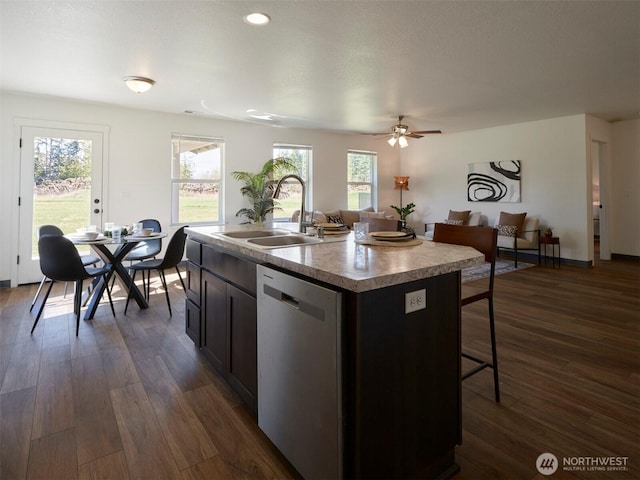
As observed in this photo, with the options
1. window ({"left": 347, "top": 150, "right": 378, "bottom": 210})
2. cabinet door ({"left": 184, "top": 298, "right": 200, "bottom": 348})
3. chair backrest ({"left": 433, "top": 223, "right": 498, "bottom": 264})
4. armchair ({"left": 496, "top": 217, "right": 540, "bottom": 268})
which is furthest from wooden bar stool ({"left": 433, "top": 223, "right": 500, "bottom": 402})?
window ({"left": 347, "top": 150, "right": 378, "bottom": 210})

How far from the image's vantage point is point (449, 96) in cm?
469

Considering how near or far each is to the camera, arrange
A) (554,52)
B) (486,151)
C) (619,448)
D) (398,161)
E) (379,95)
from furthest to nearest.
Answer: (398,161) < (486,151) < (379,95) < (554,52) < (619,448)

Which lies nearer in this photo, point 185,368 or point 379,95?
point 185,368

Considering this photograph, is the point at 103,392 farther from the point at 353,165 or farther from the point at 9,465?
the point at 353,165

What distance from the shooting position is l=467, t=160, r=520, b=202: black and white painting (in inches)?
259

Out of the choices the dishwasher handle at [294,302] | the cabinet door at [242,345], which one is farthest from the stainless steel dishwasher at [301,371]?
the cabinet door at [242,345]

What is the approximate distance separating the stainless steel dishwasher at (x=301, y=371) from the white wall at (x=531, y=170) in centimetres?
626

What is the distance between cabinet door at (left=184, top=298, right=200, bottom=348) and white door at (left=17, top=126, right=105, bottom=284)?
10.8ft

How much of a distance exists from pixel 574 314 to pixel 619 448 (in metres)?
2.18

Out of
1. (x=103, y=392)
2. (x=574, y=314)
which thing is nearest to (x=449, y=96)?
(x=574, y=314)

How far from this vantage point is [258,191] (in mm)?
6180

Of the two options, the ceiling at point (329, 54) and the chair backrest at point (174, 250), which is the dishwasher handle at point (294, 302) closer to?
the ceiling at point (329, 54)

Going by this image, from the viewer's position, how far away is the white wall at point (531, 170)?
5809 millimetres

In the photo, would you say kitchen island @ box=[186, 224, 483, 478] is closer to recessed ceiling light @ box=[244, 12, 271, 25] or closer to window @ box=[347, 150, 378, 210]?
recessed ceiling light @ box=[244, 12, 271, 25]
